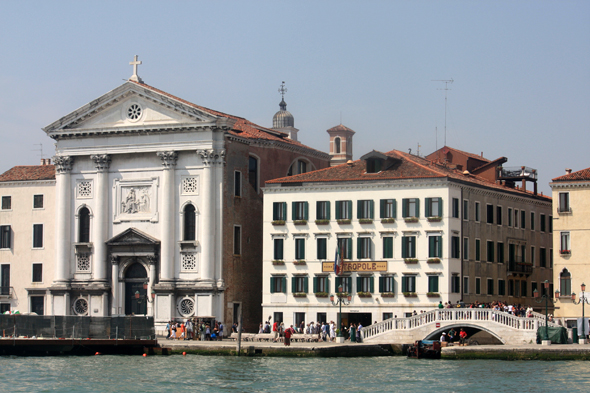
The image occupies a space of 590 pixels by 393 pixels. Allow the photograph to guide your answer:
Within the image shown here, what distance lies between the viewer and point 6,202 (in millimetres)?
66938

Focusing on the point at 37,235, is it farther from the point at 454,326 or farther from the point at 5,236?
the point at 454,326

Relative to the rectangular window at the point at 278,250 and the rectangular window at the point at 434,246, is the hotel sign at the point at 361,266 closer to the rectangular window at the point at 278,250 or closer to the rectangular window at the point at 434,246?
the rectangular window at the point at 434,246

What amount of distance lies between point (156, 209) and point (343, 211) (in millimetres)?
9432

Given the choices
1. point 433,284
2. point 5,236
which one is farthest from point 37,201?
point 433,284

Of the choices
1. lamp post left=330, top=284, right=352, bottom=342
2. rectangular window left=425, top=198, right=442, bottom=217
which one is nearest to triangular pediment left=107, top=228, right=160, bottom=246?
lamp post left=330, top=284, right=352, bottom=342

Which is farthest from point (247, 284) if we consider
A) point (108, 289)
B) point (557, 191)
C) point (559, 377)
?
point (559, 377)

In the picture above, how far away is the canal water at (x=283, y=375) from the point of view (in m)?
41.4

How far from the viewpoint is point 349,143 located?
3196 inches

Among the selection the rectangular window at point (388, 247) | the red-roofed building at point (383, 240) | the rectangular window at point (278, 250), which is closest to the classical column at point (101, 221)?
the red-roofed building at point (383, 240)

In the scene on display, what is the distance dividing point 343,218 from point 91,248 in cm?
1300

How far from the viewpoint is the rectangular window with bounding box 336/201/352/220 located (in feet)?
194

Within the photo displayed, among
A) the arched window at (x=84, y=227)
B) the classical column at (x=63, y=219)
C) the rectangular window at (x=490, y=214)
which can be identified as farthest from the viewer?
the arched window at (x=84, y=227)

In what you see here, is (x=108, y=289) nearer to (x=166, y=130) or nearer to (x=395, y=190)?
(x=166, y=130)

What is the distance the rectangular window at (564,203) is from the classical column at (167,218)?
59.5ft
